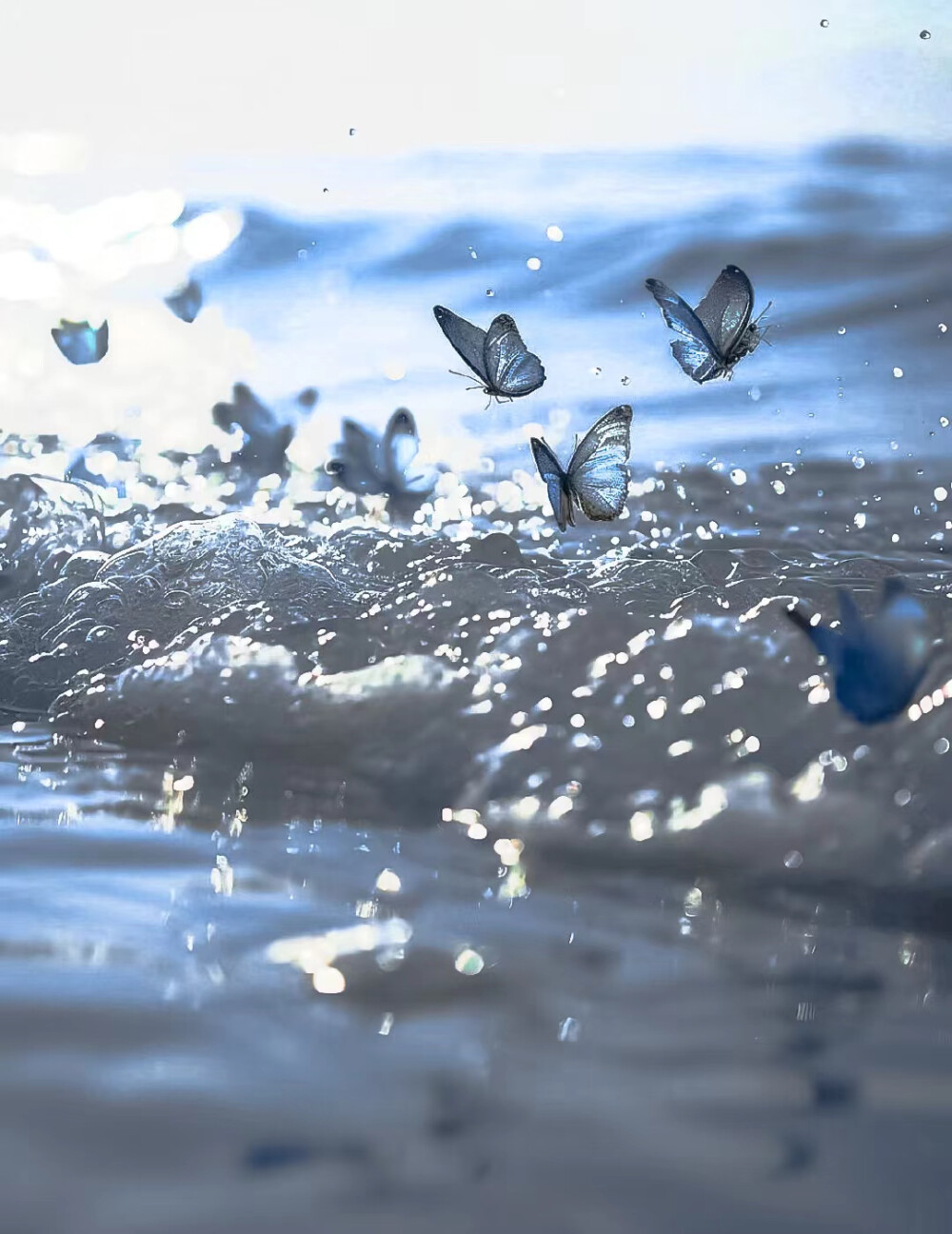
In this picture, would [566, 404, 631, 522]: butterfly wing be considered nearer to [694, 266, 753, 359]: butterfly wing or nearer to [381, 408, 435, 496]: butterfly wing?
[694, 266, 753, 359]: butterfly wing

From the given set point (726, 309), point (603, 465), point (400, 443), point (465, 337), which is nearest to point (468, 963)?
point (603, 465)

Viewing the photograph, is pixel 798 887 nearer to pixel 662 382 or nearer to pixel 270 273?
pixel 662 382

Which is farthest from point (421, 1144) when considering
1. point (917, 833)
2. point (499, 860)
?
point (917, 833)

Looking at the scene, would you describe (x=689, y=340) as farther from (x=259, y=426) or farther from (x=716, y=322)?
(x=259, y=426)

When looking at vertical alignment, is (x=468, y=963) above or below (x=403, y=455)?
below

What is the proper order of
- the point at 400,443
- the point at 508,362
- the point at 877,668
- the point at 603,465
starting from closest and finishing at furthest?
the point at 877,668 → the point at 603,465 → the point at 508,362 → the point at 400,443

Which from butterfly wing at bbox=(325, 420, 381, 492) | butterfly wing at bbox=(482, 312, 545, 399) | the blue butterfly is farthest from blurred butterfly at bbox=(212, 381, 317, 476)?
the blue butterfly
